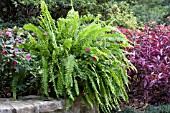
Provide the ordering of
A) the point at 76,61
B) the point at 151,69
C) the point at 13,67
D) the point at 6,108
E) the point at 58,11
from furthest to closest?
1. the point at 58,11
2. the point at 151,69
3. the point at 76,61
4. the point at 13,67
5. the point at 6,108

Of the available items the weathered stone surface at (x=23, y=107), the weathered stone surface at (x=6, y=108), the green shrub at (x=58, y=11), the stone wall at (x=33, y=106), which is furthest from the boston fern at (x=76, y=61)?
the green shrub at (x=58, y=11)

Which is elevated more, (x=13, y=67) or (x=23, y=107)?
(x=13, y=67)

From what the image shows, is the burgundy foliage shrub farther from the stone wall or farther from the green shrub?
the green shrub

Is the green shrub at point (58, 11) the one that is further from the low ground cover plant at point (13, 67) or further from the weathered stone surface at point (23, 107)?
the weathered stone surface at point (23, 107)

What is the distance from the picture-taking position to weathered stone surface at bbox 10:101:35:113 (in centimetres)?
238

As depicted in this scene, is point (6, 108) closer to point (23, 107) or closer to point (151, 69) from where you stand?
point (23, 107)

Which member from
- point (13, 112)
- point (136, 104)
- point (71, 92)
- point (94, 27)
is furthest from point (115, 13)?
point (13, 112)

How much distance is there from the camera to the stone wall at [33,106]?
2.37m

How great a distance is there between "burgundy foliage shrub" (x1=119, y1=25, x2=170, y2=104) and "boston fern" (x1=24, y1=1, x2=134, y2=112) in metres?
0.61

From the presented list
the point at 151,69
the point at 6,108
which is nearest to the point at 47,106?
the point at 6,108

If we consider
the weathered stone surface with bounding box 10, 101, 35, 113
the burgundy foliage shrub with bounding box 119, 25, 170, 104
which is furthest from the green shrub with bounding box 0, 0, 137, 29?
the weathered stone surface with bounding box 10, 101, 35, 113

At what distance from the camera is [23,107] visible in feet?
7.91

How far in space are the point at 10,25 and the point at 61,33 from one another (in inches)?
114

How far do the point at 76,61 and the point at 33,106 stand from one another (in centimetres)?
63
